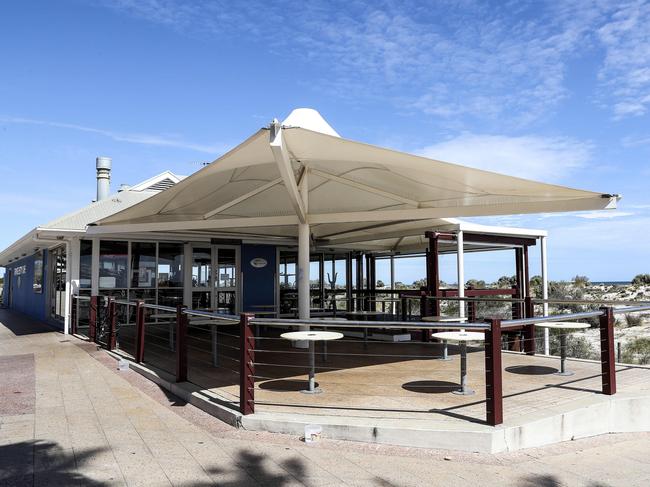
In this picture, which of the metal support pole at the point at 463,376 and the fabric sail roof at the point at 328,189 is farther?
the fabric sail roof at the point at 328,189

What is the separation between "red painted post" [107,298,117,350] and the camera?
9.67 m

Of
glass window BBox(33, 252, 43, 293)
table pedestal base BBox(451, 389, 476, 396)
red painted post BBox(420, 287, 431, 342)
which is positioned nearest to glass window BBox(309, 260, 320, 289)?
red painted post BBox(420, 287, 431, 342)

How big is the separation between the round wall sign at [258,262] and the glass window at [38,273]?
8.42 meters

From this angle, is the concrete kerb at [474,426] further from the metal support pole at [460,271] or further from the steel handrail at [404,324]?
the metal support pole at [460,271]

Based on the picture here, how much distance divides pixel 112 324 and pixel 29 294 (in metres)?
12.9

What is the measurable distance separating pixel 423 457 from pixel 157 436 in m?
2.42

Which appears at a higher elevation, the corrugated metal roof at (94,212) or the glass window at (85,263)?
the corrugated metal roof at (94,212)

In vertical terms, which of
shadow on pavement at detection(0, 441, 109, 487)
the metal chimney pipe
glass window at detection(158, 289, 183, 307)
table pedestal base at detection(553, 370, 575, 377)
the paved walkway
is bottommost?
the paved walkway

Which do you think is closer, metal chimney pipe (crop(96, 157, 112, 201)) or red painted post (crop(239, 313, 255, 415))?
red painted post (crop(239, 313, 255, 415))

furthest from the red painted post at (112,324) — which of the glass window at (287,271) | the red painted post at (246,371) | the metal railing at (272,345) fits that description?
the glass window at (287,271)

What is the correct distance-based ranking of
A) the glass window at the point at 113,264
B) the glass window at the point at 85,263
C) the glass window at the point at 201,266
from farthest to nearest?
the glass window at the point at 201,266 → the glass window at the point at 113,264 → the glass window at the point at 85,263

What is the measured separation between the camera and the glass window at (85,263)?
12656mm

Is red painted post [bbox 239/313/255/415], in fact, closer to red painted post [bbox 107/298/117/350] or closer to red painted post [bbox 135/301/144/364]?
red painted post [bbox 135/301/144/364]

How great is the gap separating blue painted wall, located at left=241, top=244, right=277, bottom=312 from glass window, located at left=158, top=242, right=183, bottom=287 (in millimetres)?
1742
